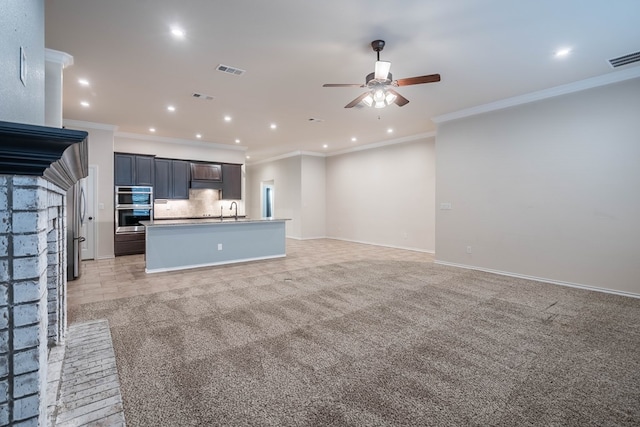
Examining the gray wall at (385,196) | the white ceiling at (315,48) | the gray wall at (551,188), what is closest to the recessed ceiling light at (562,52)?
the white ceiling at (315,48)

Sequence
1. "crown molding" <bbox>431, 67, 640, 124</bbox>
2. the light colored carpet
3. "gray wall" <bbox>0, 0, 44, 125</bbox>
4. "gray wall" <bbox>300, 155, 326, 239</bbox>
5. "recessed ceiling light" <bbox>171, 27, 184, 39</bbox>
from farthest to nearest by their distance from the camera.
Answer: "gray wall" <bbox>300, 155, 326, 239</bbox>
"crown molding" <bbox>431, 67, 640, 124</bbox>
"recessed ceiling light" <bbox>171, 27, 184, 39</bbox>
the light colored carpet
"gray wall" <bbox>0, 0, 44, 125</bbox>

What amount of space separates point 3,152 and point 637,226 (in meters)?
6.00

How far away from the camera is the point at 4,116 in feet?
3.89

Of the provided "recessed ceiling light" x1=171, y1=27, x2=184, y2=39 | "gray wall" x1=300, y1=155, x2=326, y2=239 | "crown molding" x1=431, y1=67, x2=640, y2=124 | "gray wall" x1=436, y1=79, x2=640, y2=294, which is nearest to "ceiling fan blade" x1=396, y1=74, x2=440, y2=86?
"recessed ceiling light" x1=171, y1=27, x2=184, y2=39

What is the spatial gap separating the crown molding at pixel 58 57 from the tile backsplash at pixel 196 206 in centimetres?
448

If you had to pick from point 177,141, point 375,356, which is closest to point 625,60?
point 375,356

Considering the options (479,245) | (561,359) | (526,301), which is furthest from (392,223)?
(561,359)

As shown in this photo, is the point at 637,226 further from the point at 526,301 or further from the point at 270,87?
the point at 270,87

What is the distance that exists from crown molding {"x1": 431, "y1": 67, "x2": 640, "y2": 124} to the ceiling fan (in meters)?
2.45

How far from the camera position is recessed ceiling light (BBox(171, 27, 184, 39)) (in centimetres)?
296

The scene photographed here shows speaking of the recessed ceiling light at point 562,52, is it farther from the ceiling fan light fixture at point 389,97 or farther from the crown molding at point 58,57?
the crown molding at point 58,57

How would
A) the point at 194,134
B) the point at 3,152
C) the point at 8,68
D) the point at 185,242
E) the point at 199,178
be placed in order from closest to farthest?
the point at 3,152 < the point at 8,68 < the point at 185,242 < the point at 194,134 < the point at 199,178

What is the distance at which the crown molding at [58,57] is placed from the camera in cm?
334

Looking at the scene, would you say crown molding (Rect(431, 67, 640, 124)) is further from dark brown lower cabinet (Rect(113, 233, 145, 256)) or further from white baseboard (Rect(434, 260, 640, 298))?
dark brown lower cabinet (Rect(113, 233, 145, 256))
